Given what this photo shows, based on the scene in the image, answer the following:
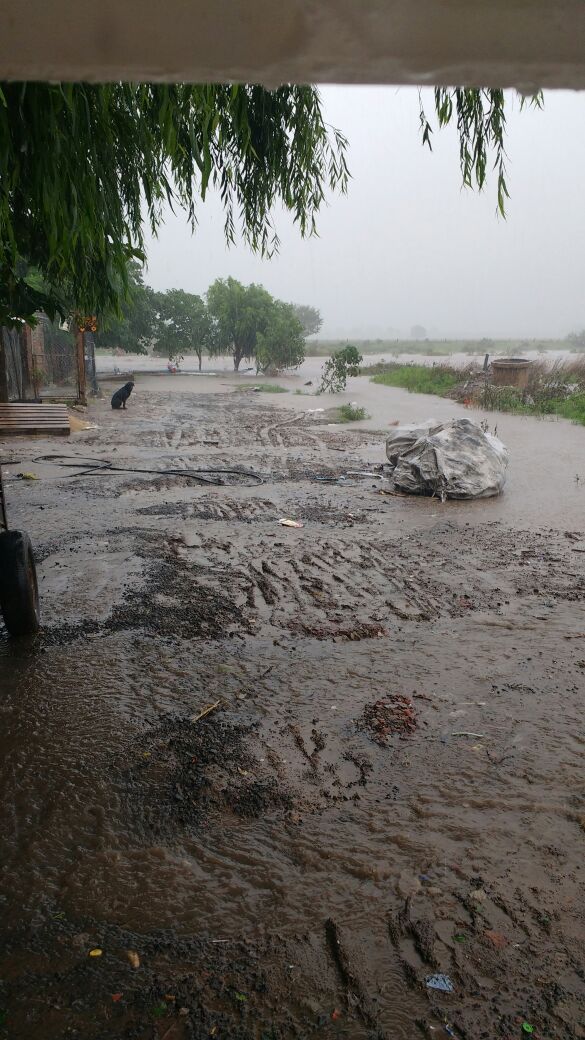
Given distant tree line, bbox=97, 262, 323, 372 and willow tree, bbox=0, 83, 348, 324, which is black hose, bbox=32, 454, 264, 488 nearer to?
willow tree, bbox=0, 83, 348, 324

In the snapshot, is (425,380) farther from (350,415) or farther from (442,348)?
(442,348)

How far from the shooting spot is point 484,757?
12.5 ft

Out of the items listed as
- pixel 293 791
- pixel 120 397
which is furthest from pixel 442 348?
pixel 293 791

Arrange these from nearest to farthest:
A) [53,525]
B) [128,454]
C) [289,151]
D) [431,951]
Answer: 1. [431,951]
2. [289,151]
3. [53,525]
4. [128,454]

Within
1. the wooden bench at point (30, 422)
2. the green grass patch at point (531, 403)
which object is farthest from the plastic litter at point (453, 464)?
the green grass patch at point (531, 403)

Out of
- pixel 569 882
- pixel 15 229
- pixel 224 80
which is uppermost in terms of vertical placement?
pixel 15 229

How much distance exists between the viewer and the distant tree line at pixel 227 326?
39.8 meters

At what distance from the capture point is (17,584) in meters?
4.89

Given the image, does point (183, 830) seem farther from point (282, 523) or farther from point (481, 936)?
point (282, 523)

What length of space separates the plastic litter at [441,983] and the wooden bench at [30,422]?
45.7 feet

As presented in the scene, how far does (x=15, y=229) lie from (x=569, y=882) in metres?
4.45

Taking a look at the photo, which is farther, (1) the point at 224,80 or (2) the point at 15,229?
(2) the point at 15,229

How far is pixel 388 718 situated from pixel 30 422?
42.3 feet

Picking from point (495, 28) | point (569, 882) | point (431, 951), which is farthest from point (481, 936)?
point (495, 28)
